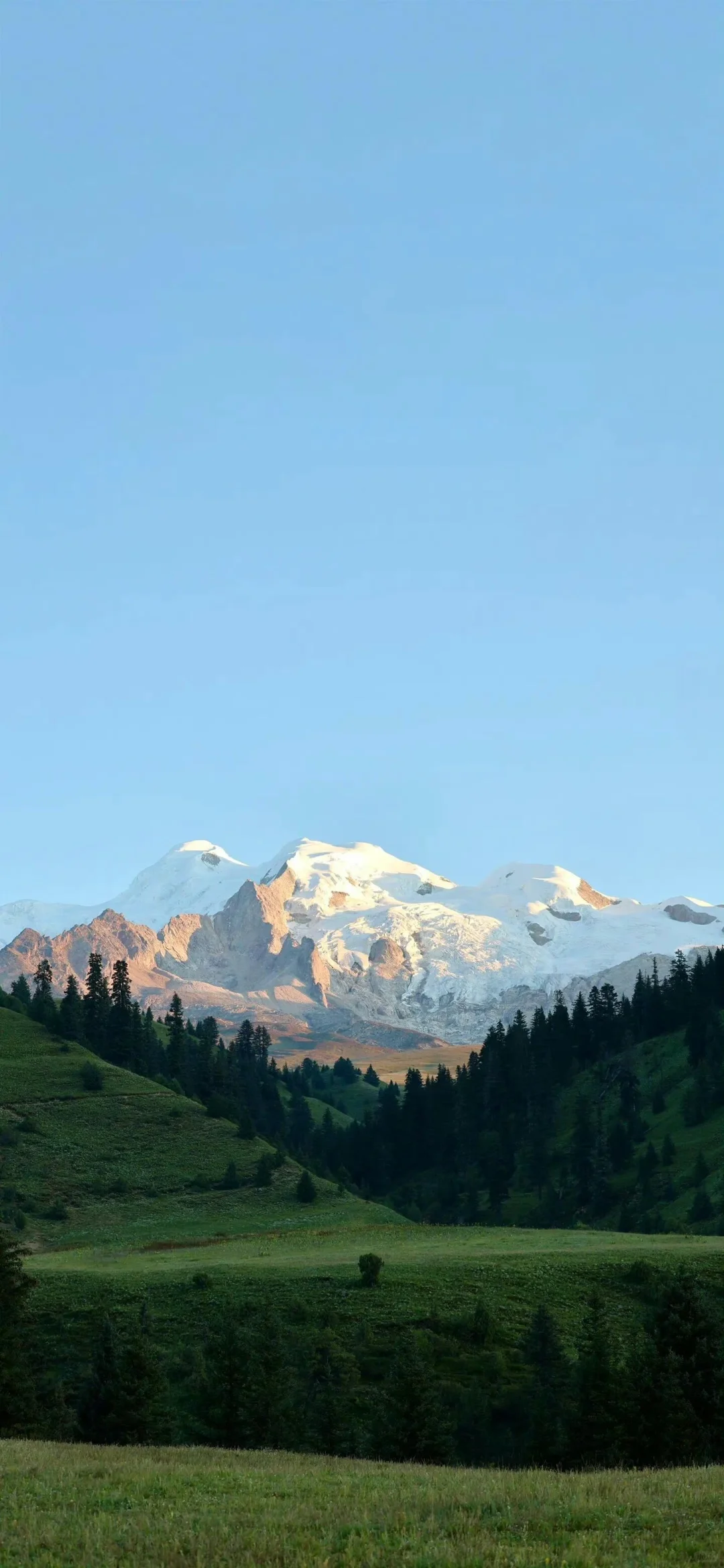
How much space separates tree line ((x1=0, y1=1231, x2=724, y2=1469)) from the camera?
175ft

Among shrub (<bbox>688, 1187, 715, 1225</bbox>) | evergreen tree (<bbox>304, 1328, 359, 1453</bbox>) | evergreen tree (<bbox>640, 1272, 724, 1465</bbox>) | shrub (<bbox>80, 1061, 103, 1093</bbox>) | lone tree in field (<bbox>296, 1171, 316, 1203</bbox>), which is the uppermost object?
shrub (<bbox>80, 1061, 103, 1093</bbox>)

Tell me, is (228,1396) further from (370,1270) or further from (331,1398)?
(370,1270)

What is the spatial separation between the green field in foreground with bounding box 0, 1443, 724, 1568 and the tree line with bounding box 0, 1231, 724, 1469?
66.0 feet

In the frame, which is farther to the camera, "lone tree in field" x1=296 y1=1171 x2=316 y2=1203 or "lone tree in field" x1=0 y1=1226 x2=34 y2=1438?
"lone tree in field" x1=296 y1=1171 x2=316 y2=1203

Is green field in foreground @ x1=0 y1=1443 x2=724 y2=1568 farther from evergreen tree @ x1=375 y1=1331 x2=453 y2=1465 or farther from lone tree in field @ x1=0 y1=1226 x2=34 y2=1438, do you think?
lone tree in field @ x1=0 y1=1226 x2=34 y2=1438

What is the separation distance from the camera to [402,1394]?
186 ft

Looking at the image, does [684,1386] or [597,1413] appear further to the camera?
[684,1386]

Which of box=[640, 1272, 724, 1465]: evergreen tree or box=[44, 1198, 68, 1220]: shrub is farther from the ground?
box=[44, 1198, 68, 1220]: shrub

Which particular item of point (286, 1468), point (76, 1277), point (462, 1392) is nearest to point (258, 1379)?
point (462, 1392)

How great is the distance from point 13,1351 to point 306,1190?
81267 mm

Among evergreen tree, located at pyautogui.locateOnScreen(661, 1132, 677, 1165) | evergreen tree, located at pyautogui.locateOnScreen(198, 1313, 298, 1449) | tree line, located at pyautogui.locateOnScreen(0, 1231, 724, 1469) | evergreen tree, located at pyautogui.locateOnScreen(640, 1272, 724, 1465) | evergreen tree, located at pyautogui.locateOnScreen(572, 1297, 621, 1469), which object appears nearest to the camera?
evergreen tree, located at pyautogui.locateOnScreen(640, 1272, 724, 1465)

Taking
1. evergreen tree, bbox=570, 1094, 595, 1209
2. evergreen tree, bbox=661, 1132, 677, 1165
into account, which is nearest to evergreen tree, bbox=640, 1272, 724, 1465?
evergreen tree, bbox=661, 1132, 677, 1165

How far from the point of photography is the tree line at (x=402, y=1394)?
5328cm

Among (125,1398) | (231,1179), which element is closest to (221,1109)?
(231,1179)
